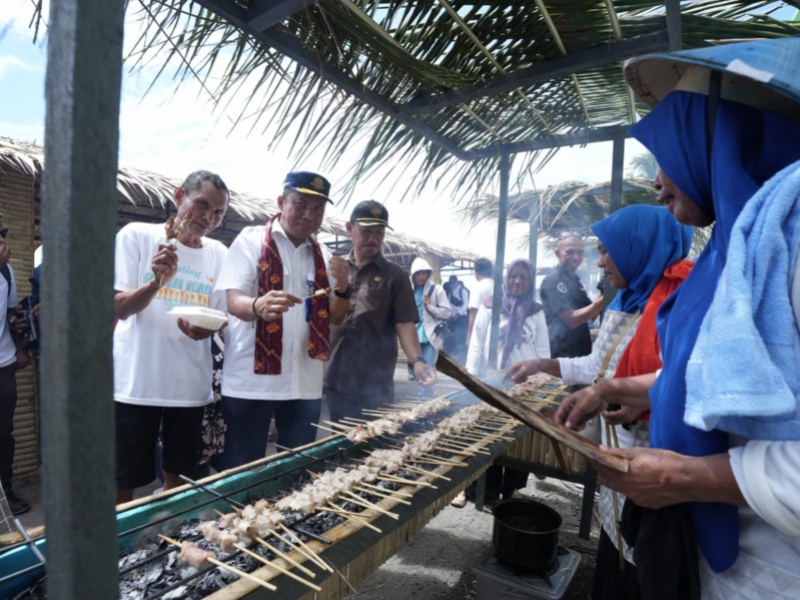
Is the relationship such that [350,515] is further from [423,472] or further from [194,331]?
[194,331]

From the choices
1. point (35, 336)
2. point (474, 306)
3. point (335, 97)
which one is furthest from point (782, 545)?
point (474, 306)

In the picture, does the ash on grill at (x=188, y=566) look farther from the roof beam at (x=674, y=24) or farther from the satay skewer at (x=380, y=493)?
the roof beam at (x=674, y=24)

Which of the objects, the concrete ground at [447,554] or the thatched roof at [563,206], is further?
the thatched roof at [563,206]

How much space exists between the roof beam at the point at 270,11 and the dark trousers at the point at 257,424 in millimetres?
2591

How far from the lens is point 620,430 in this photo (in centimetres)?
262

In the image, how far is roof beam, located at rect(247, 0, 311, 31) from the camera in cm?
244

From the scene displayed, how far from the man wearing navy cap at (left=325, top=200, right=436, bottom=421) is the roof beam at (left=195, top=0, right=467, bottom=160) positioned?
90 centimetres

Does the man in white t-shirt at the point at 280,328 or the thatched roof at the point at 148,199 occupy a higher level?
the thatched roof at the point at 148,199

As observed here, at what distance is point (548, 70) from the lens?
12.0ft

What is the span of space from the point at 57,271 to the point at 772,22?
174 inches

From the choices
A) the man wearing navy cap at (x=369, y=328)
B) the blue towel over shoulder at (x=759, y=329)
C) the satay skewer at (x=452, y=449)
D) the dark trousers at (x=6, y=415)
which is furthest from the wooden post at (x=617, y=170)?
the dark trousers at (x=6, y=415)

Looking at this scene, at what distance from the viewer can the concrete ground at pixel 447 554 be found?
12.6ft

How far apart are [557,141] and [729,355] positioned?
15.9 ft

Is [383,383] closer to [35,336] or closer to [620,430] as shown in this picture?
[620,430]
